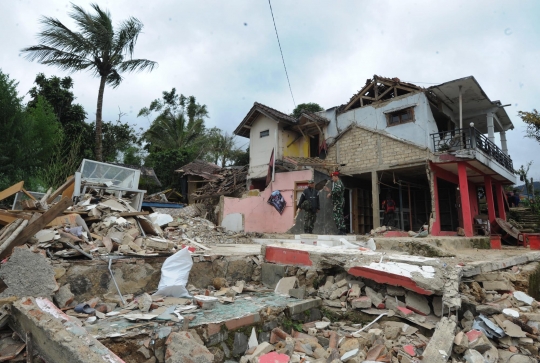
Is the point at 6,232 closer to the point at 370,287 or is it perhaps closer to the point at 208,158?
the point at 370,287

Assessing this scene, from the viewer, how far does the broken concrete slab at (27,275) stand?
2785 millimetres

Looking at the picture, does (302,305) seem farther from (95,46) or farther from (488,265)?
(95,46)

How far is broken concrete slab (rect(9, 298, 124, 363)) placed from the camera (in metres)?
1.96

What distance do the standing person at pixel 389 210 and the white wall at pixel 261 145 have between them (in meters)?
5.37

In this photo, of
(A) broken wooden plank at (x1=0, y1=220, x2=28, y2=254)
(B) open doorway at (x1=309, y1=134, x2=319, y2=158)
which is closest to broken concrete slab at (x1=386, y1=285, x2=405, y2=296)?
(A) broken wooden plank at (x1=0, y1=220, x2=28, y2=254)

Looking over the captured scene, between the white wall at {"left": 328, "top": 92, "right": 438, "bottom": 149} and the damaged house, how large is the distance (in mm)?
36

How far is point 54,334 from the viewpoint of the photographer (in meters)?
2.14

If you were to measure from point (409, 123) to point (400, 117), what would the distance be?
0.54 metres

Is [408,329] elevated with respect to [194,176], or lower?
lower

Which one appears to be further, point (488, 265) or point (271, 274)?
point (271, 274)

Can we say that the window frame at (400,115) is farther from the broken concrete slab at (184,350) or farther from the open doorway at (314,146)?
the broken concrete slab at (184,350)

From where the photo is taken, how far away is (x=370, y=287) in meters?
3.66

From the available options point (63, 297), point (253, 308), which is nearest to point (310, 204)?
point (253, 308)

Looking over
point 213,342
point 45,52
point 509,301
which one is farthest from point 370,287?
point 45,52
